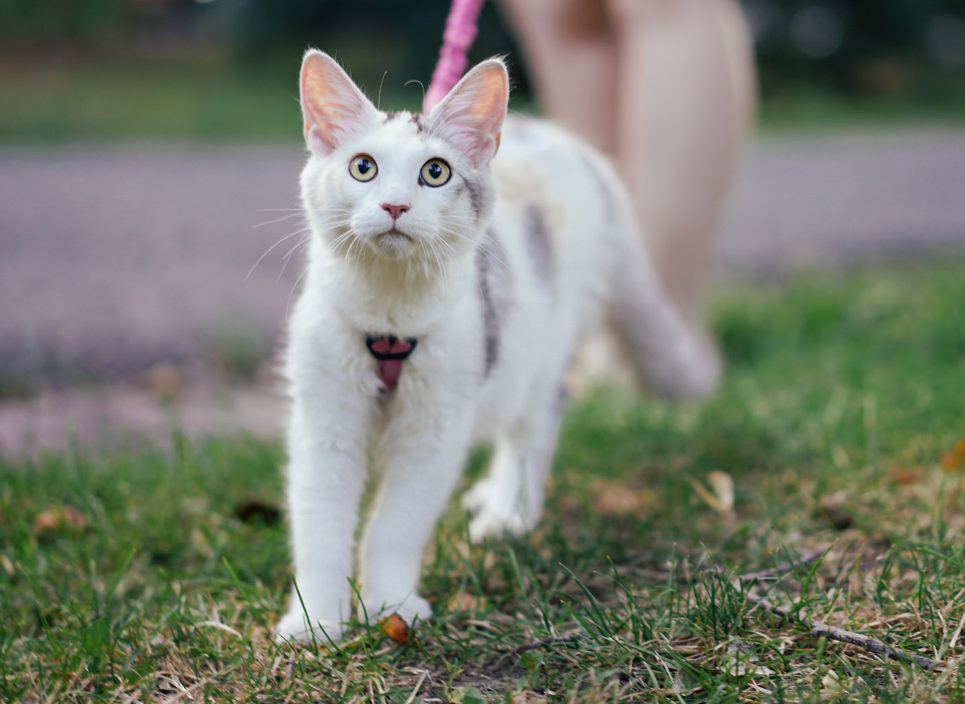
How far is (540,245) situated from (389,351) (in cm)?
57

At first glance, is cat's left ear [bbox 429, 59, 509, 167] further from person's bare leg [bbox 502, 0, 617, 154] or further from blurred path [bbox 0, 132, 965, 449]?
person's bare leg [bbox 502, 0, 617, 154]

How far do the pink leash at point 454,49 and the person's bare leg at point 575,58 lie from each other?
3.69 ft

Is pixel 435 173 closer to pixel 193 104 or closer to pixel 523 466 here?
pixel 523 466

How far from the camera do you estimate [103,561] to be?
1786mm

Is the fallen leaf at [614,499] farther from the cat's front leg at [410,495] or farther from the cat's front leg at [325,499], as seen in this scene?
the cat's front leg at [325,499]

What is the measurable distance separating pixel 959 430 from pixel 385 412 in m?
1.45

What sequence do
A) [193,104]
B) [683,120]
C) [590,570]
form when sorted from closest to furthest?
1. [590,570]
2. [683,120]
3. [193,104]

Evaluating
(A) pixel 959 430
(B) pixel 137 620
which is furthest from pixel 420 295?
(A) pixel 959 430

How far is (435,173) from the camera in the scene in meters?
1.43

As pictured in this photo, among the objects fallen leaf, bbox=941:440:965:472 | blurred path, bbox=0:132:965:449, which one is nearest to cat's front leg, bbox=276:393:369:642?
blurred path, bbox=0:132:965:449

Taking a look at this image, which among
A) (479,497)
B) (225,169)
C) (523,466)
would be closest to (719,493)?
(523,466)

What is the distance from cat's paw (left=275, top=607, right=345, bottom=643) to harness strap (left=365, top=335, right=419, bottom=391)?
0.40 metres

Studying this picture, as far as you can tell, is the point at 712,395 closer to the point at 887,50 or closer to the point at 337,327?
the point at 337,327

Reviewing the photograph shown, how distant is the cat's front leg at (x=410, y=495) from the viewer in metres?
1.51
